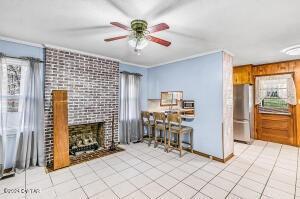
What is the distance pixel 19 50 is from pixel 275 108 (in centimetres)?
661

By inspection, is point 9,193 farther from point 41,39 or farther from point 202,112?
point 202,112

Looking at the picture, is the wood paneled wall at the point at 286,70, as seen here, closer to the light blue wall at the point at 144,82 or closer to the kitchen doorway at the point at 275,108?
the kitchen doorway at the point at 275,108

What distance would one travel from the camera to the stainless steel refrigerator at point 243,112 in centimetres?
450

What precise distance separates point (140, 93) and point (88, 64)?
1777mm

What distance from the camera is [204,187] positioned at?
2371 mm

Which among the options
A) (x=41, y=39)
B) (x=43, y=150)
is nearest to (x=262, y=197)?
(x=43, y=150)

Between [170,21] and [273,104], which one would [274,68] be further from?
[170,21]

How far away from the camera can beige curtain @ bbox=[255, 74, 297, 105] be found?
430 cm

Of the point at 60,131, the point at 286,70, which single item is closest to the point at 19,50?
the point at 60,131

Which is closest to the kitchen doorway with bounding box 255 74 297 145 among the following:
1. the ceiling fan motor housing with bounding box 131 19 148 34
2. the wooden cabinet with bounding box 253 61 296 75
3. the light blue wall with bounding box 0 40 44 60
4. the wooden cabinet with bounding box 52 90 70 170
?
the wooden cabinet with bounding box 253 61 296 75

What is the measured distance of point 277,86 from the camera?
4.63m

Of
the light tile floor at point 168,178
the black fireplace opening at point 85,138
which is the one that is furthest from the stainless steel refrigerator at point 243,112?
the black fireplace opening at point 85,138

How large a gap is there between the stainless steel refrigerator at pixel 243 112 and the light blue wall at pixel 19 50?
16.9ft

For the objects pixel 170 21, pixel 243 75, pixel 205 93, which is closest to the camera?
pixel 170 21
